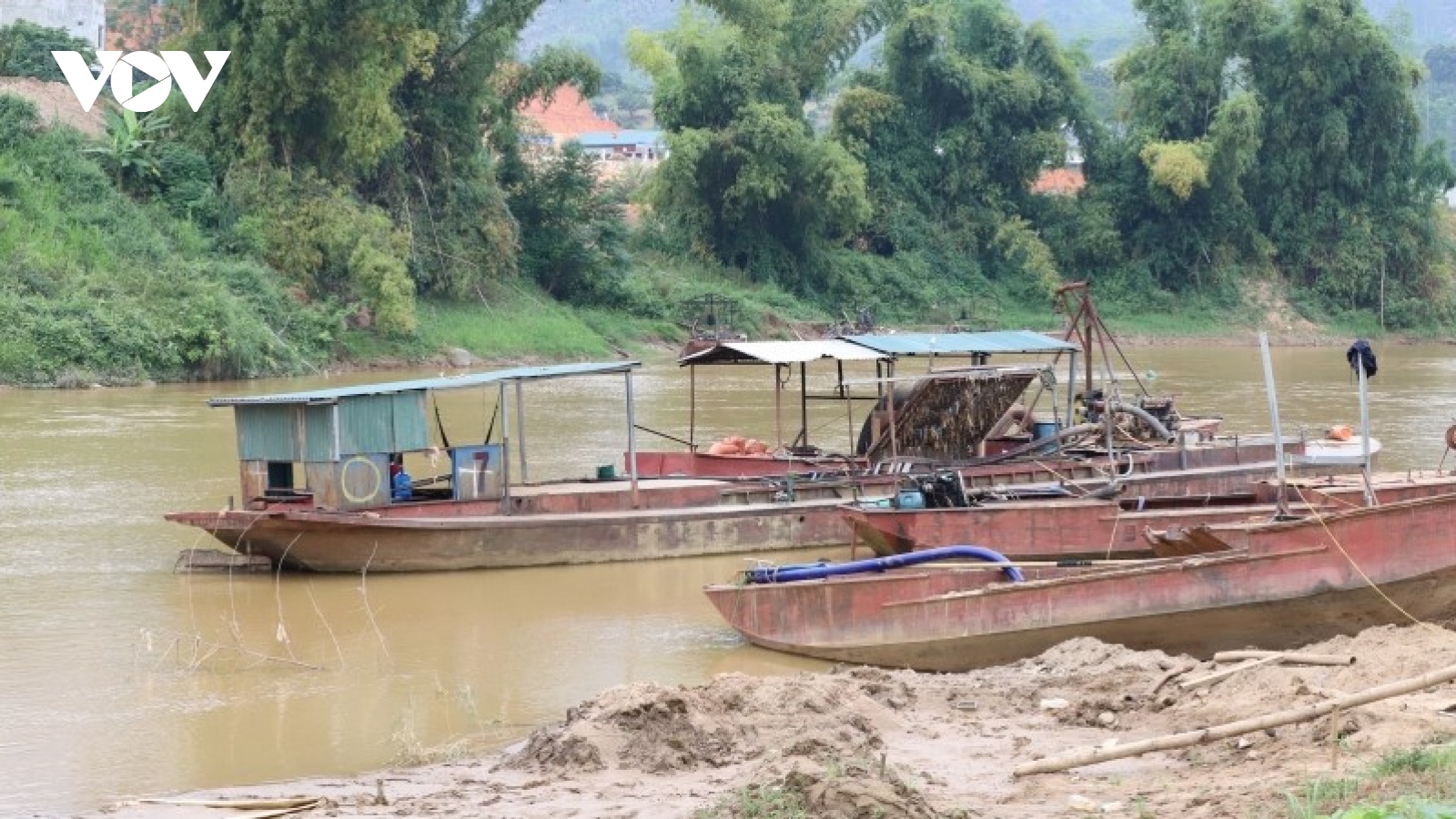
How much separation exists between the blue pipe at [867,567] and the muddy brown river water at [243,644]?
0.56 metres

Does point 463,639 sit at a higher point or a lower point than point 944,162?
lower

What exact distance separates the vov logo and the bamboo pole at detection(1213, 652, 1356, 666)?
104 feet

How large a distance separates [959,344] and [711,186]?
33.0 m

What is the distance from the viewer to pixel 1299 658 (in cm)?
1067

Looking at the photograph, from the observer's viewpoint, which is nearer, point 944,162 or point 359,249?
point 359,249

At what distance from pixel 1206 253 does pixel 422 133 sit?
2544 cm

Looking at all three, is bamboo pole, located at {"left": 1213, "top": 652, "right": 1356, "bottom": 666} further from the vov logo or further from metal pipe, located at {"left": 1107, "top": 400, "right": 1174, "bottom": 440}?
the vov logo

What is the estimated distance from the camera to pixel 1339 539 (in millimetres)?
12961

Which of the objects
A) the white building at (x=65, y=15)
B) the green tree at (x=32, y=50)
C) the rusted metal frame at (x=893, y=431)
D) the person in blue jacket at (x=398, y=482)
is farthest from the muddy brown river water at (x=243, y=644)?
the white building at (x=65, y=15)

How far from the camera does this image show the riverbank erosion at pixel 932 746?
8.30 metres

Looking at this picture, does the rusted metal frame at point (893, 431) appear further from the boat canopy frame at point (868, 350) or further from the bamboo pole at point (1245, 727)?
the bamboo pole at point (1245, 727)

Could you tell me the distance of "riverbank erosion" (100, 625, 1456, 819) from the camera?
830 cm

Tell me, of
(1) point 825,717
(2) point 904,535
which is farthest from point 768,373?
(1) point 825,717

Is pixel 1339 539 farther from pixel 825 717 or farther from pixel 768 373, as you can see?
pixel 768 373
